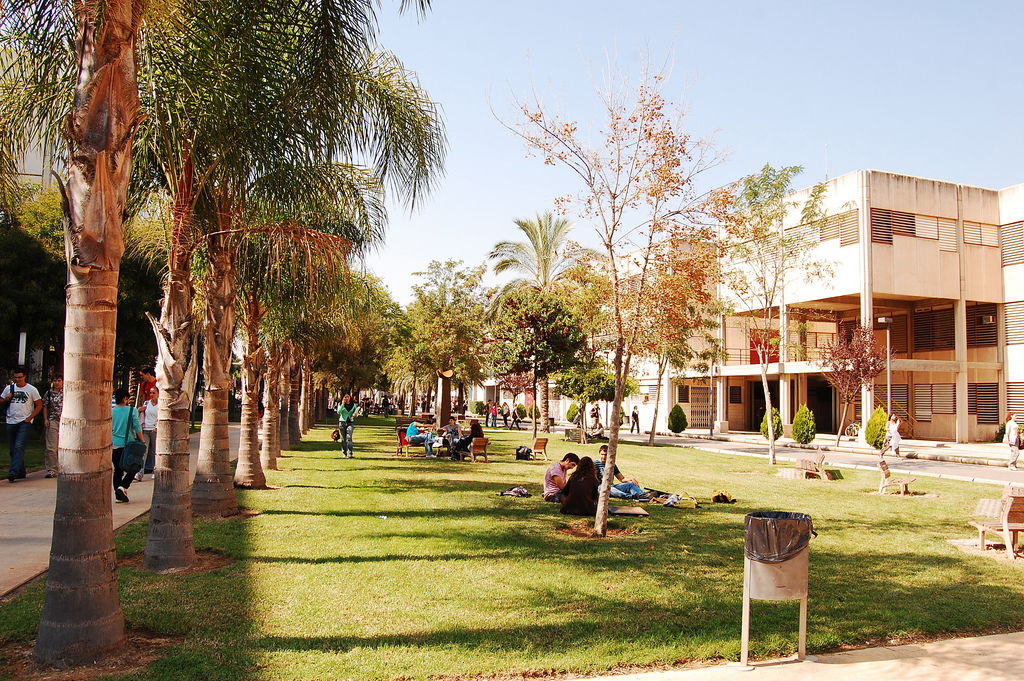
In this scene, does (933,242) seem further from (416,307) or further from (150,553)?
(150,553)

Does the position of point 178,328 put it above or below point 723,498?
above

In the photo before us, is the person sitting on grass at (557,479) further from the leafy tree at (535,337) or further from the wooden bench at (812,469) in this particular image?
the leafy tree at (535,337)

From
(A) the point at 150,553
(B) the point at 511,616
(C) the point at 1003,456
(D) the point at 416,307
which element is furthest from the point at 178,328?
(C) the point at 1003,456

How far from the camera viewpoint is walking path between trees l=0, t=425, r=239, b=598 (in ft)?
23.0

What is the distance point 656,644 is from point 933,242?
36.8 metres

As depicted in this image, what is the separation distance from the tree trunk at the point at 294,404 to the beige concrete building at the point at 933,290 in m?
19.7

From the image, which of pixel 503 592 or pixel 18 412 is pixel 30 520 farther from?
pixel 503 592

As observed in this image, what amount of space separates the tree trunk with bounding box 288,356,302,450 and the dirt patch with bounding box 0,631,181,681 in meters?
16.4

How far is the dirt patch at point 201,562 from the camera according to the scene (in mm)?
7246

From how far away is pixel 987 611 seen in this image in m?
6.39

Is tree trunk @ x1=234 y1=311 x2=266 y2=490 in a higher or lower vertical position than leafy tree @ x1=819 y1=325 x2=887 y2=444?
lower

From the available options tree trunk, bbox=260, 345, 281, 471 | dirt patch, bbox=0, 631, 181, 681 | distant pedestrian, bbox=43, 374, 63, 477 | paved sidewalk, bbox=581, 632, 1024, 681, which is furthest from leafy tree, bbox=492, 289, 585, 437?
dirt patch, bbox=0, 631, 181, 681

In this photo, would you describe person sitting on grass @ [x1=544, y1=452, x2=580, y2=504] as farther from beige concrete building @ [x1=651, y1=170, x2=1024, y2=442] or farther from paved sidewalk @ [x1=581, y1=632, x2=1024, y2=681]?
beige concrete building @ [x1=651, y1=170, x2=1024, y2=442]

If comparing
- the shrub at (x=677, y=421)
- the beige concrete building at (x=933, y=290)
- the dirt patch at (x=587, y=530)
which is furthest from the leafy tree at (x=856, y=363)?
the dirt patch at (x=587, y=530)
